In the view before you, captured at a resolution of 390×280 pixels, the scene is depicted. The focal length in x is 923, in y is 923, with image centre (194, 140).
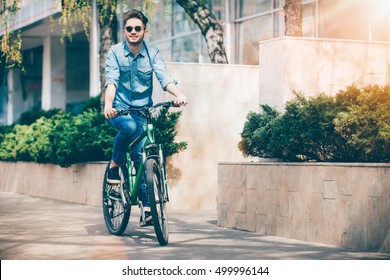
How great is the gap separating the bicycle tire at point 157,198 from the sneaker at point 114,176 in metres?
0.98

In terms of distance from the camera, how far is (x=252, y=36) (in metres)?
19.8

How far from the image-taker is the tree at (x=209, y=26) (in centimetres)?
1589

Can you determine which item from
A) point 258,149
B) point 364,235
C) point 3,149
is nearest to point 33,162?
point 3,149

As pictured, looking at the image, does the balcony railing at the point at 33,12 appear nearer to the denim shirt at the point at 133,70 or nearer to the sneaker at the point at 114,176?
the sneaker at the point at 114,176

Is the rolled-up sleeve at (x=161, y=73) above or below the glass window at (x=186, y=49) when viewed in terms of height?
below

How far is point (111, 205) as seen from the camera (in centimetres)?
952

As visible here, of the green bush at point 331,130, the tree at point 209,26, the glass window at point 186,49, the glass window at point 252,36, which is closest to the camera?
the green bush at point 331,130

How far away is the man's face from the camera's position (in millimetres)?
8828

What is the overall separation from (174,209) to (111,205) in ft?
13.9

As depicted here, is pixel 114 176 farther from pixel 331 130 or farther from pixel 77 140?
pixel 77 140

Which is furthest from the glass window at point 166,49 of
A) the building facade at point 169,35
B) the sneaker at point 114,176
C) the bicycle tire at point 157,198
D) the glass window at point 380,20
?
the bicycle tire at point 157,198
